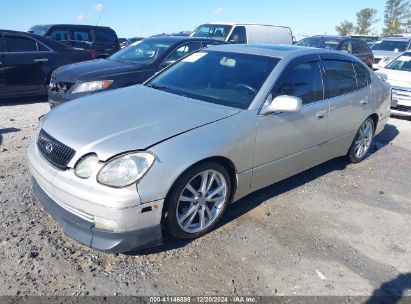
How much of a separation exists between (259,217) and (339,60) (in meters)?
2.35

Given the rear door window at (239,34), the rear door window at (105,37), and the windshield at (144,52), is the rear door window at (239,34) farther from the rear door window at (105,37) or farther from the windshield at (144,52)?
the windshield at (144,52)

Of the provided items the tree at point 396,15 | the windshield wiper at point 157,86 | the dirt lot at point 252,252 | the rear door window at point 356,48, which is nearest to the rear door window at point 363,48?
the rear door window at point 356,48

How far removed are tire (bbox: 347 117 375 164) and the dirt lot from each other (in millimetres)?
852

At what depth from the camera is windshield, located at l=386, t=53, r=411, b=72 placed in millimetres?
9196

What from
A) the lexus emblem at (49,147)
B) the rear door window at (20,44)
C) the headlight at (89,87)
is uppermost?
the rear door window at (20,44)

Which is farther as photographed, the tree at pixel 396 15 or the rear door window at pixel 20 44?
the tree at pixel 396 15

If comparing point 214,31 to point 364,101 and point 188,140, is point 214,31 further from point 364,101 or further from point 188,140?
point 188,140

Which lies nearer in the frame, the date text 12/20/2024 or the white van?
the date text 12/20/2024

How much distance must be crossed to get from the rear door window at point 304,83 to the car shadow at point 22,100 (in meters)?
6.54

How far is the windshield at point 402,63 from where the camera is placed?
9.20 m

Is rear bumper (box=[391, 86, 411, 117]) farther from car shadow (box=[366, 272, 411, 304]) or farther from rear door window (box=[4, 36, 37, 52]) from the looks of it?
rear door window (box=[4, 36, 37, 52])

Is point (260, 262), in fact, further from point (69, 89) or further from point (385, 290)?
point (69, 89)

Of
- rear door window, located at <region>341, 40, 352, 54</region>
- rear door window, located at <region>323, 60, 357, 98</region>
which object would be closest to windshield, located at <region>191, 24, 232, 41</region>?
rear door window, located at <region>341, 40, 352, 54</region>

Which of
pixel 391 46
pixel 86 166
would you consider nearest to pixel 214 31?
pixel 391 46
